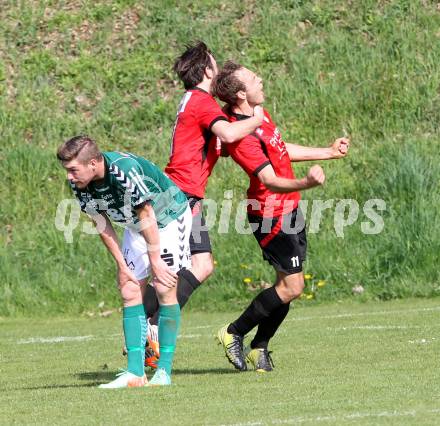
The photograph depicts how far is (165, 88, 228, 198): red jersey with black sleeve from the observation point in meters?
8.90

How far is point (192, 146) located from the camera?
Result: 8.96m

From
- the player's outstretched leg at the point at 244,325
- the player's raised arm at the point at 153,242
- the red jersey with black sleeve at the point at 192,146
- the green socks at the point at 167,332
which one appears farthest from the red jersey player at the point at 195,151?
the player's raised arm at the point at 153,242

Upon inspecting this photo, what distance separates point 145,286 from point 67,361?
181 centimetres

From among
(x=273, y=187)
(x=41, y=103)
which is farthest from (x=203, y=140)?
(x=41, y=103)

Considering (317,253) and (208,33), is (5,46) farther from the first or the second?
(317,253)

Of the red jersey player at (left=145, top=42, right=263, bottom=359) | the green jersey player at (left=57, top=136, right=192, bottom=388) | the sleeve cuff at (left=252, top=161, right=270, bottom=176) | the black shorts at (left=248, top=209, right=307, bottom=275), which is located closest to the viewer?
the green jersey player at (left=57, top=136, right=192, bottom=388)

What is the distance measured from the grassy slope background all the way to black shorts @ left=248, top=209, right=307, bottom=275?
6.25 meters

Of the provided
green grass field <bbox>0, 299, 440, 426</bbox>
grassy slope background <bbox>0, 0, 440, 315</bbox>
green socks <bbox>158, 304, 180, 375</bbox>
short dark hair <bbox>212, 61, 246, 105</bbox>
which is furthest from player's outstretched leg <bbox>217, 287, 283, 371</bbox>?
grassy slope background <bbox>0, 0, 440, 315</bbox>

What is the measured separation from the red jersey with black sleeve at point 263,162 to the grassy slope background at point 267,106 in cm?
623

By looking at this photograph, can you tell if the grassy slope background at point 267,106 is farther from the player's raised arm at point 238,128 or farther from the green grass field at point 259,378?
the player's raised arm at point 238,128

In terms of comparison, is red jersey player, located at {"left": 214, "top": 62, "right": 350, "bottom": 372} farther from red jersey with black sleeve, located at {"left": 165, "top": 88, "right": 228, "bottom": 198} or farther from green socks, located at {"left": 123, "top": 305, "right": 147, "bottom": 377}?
green socks, located at {"left": 123, "top": 305, "right": 147, "bottom": 377}

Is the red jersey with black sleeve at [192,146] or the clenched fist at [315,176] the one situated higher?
the red jersey with black sleeve at [192,146]

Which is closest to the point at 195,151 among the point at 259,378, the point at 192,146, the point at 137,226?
the point at 192,146

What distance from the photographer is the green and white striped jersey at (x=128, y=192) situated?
7566mm
